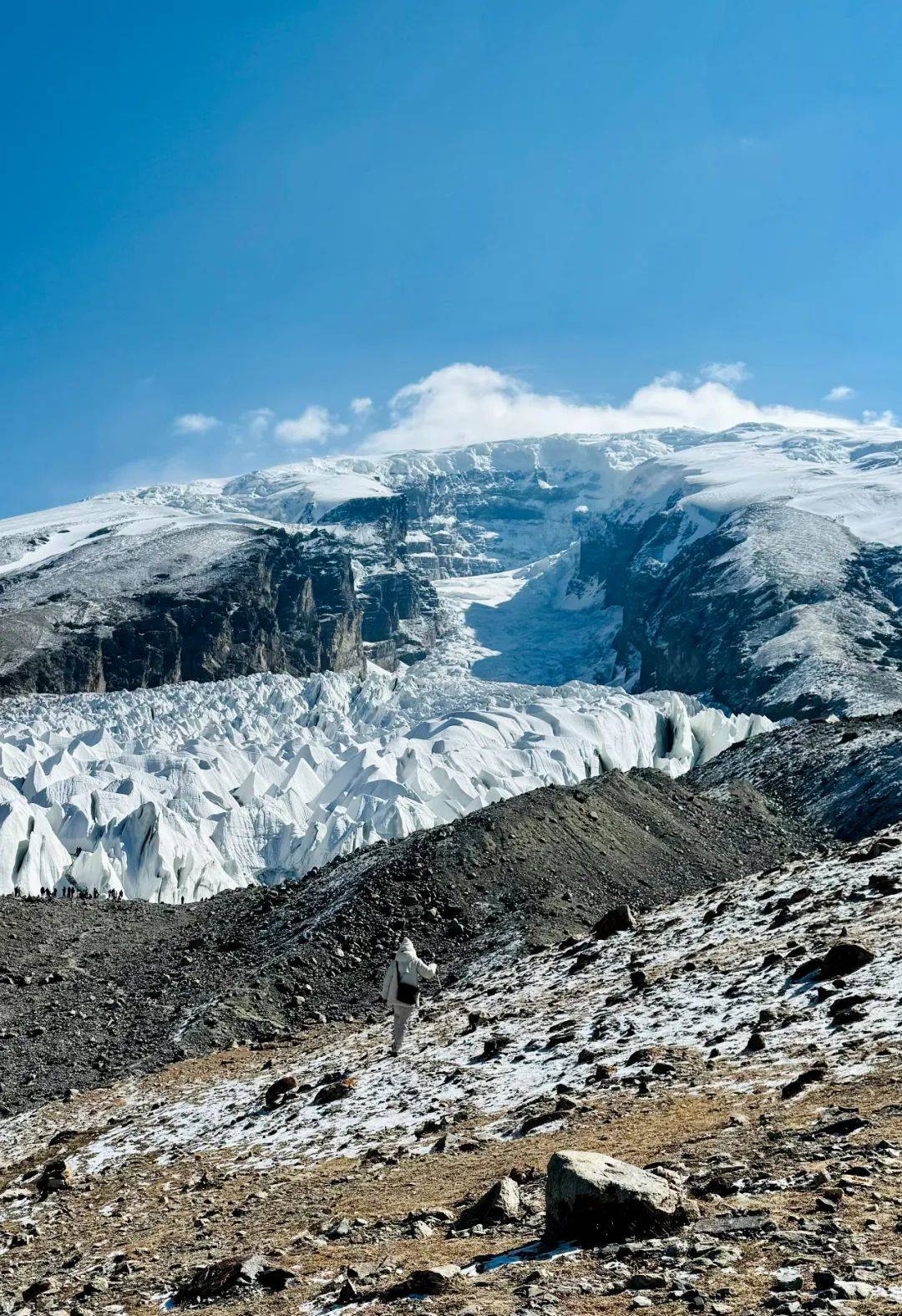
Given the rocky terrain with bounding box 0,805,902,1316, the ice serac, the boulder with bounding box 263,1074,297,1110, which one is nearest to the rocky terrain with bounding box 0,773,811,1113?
the rocky terrain with bounding box 0,805,902,1316

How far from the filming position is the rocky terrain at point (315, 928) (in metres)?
20.8

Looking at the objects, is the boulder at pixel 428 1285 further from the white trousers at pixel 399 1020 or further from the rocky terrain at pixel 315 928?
the rocky terrain at pixel 315 928

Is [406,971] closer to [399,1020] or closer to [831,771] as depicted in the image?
[399,1020]

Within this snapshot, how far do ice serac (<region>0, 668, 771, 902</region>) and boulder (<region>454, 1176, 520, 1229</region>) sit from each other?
33879 mm

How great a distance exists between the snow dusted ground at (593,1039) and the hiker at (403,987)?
37 centimetres

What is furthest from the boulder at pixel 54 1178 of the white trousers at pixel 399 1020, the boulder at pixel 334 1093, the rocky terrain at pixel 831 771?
the rocky terrain at pixel 831 771

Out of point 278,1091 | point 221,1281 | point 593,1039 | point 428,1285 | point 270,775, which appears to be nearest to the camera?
point 428,1285

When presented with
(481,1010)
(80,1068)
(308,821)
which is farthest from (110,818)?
(481,1010)

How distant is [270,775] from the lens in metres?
85.6

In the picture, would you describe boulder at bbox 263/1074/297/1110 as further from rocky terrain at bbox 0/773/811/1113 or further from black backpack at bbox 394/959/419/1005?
rocky terrain at bbox 0/773/811/1113

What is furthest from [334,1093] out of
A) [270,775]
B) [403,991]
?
[270,775]

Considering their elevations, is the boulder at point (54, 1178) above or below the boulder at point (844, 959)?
below

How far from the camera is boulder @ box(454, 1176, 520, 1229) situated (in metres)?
7.33

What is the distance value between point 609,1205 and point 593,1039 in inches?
249
